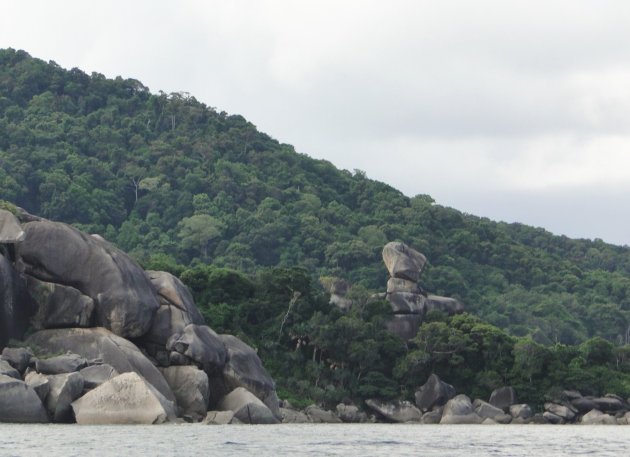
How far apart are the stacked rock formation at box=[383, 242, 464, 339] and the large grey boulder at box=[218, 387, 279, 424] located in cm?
2914

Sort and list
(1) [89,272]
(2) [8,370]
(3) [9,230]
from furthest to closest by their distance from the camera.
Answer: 1. (1) [89,272]
2. (3) [9,230]
3. (2) [8,370]

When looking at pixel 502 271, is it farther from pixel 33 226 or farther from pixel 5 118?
pixel 33 226

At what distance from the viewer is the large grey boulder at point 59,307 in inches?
1919

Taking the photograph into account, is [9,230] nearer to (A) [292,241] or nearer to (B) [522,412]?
(B) [522,412]

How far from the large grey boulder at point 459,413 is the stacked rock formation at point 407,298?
8880 mm

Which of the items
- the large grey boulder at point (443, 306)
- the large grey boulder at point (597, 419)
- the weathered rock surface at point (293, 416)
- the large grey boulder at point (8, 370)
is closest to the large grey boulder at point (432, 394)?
the large grey boulder at point (597, 419)

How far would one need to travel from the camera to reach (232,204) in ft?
416

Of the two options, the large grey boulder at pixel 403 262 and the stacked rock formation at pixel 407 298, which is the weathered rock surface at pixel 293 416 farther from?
the large grey boulder at pixel 403 262

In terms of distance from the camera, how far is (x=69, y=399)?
4144 cm

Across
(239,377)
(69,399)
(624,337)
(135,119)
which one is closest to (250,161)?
(135,119)

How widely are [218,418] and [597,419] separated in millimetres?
31928

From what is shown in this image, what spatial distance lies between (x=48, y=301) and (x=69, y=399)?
8.44 meters

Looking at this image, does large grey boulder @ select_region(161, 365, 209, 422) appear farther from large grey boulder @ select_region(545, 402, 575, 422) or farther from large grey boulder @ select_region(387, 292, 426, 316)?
large grey boulder @ select_region(387, 292, 426, 316)

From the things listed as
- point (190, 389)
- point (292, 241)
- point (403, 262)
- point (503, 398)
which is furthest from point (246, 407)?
point (292, 241)
